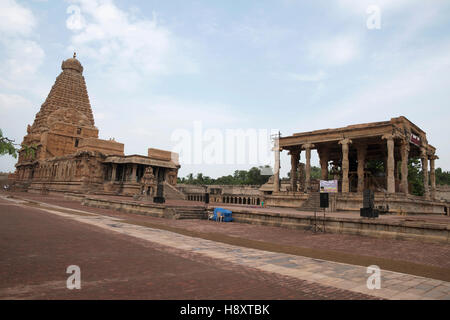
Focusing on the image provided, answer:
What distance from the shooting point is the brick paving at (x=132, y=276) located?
191 inches

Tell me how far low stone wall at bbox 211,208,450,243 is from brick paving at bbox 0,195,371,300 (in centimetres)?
887

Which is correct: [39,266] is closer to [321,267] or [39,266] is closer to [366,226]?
[321,267]

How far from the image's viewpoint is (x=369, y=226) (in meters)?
13.5

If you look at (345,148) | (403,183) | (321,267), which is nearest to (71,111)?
(345,148)

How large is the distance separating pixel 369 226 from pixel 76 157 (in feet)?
181

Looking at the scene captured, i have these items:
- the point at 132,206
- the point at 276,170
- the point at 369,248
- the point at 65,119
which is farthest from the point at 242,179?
the point at 369,248

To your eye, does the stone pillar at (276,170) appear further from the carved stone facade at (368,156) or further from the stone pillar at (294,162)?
the stone pillar at (294,162)

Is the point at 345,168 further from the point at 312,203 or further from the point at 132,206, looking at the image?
the point at 132,206

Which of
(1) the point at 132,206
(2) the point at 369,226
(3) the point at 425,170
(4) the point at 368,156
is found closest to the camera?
(2) the point at 369,226

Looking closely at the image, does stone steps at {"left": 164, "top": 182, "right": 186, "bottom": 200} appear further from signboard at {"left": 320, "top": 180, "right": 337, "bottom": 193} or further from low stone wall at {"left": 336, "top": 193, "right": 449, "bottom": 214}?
signboard at {"left": 320, "top": 180, "right": 337, "bottom": 193}

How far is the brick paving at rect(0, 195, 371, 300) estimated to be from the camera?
4.85 metres

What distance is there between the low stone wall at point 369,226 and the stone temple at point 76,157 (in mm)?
22478

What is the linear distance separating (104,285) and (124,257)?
259cm

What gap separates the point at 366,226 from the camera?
44.7 feet
